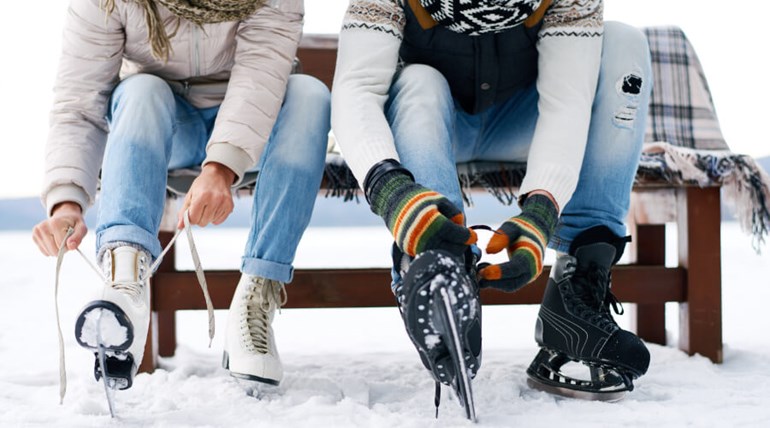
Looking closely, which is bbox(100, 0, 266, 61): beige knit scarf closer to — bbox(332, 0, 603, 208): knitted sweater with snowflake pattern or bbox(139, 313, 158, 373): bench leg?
bbox(332, 0, 603, 208): knitted sweater with snowflake pattern

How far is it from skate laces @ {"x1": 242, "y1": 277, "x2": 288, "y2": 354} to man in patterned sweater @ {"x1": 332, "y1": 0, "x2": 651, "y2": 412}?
23cm

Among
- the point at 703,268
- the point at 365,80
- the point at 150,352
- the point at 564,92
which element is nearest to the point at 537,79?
the point at 564,92

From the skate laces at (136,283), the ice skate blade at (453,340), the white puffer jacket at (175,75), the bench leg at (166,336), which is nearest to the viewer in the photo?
the ice skate blade at (453,340)

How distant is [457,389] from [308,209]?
1.12 feet

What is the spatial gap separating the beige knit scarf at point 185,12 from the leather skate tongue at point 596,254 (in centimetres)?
56

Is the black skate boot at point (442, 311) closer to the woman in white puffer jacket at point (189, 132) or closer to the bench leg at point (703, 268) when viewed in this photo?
the woman in white puffer jacket at point (189, 132)

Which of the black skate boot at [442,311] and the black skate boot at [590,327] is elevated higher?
the black skate boot at [442,311]

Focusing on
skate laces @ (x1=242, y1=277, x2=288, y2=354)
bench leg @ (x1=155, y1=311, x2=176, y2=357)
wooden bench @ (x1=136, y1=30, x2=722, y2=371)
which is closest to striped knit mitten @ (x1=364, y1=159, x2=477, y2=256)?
skate laces @ (x1=242, y1=277, x2=288, y2=354)

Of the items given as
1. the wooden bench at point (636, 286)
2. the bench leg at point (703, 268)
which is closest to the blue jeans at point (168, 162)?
the wooden bench at point (636, 286)

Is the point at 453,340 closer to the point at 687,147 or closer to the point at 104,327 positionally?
the point at 104,327

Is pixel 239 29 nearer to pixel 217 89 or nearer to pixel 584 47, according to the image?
pixel 217 89

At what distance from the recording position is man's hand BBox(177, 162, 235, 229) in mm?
756

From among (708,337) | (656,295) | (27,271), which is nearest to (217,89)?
(656,295)

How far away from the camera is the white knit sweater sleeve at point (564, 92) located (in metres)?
0.78
